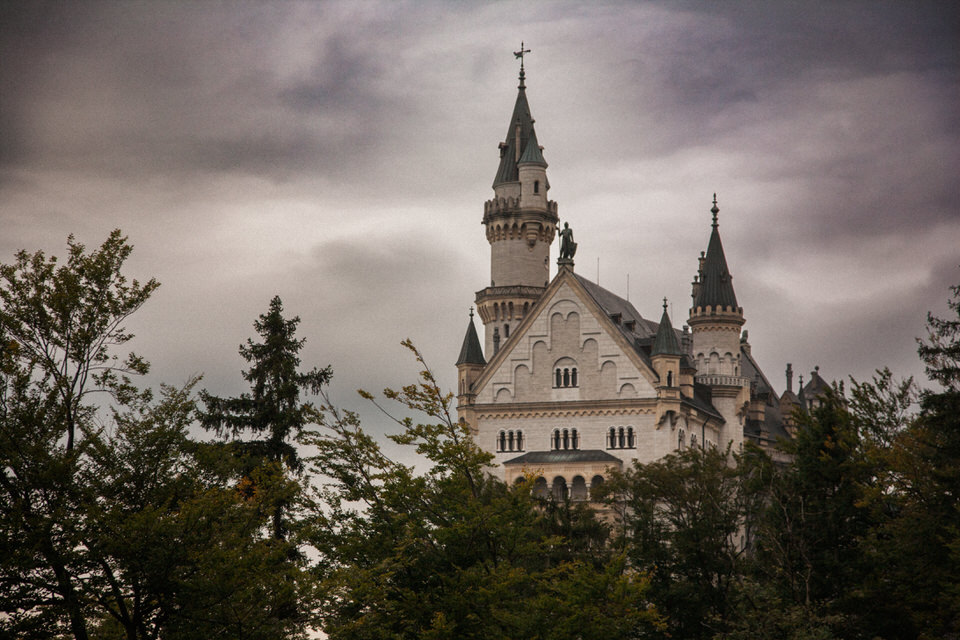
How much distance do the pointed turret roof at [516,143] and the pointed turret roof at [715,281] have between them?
50.8 feet

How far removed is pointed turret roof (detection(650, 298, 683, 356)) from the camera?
283ft

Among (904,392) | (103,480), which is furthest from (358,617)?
(904,392)

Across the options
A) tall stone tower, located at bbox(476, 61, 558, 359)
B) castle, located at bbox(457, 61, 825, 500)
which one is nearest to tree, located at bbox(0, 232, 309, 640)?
castle, located at bbox(457, 61, 825, 500)

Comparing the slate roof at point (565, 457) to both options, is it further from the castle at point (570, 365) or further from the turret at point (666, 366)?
the turret at point (666, 366)

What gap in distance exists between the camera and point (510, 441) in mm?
88875

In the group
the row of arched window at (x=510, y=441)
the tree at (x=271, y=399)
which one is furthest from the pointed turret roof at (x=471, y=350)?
the tree at (x=271, y=399)

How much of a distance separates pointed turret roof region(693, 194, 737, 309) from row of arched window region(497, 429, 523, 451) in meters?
19.2

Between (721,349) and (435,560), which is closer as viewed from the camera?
(435,560)

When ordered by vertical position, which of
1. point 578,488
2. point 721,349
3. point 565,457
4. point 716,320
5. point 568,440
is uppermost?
point 716,320

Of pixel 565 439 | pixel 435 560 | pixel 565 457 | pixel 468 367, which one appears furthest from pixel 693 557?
pixel 468 367

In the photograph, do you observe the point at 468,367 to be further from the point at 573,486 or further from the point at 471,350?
the point at 573,486

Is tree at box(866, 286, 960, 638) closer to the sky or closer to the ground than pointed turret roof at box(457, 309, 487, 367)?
closer to the ground

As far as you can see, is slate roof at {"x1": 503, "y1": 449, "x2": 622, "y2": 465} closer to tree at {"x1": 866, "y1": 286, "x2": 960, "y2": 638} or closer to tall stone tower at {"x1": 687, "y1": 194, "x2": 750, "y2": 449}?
tall stone tower at {"x1": 687, "y1": 194, "x2": 750, "y2": 449}

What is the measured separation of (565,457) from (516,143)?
28354 mm
